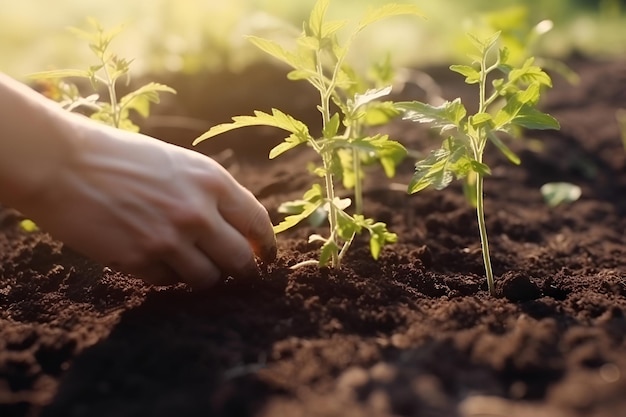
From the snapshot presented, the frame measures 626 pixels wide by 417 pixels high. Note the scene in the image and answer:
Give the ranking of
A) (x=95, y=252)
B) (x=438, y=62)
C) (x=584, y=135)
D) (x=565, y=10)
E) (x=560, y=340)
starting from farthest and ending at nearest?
(x=565, y=10), (x=438, y=62), (x=584, y=135), (x=95, y=252), (x=560, y=340)

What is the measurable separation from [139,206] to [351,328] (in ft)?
1.92

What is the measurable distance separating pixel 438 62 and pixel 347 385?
4675mm

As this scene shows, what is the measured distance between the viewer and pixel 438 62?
18.6 ft

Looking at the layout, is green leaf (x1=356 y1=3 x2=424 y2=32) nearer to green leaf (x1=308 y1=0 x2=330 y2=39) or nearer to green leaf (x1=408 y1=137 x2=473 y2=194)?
green leaf (x1=308 y1=0 x2=330 y2=39)

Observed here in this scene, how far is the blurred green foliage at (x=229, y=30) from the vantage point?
4328 millimetres

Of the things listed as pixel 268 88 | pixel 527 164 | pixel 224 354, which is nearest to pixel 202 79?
pixel 268 88

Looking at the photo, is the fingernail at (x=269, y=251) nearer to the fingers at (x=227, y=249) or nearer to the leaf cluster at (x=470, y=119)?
the fingers at (x=227, y=249)

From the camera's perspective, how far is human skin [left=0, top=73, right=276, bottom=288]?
5.05ft

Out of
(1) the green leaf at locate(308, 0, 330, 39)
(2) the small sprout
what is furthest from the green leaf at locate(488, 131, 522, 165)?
(2) the small sprout

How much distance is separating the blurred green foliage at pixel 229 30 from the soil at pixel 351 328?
1.00 meters

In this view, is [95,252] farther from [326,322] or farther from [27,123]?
[326,322]

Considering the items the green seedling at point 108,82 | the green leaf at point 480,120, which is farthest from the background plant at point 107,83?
the green leaf at point 480,120

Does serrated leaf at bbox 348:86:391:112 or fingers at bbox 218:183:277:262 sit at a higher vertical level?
serrated leaf at bbox 348:86:391:112

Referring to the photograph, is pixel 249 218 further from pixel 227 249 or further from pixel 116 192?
pixel 116 192
